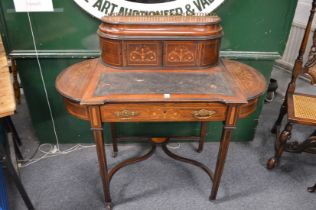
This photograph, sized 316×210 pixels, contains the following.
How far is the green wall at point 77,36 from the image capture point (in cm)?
193

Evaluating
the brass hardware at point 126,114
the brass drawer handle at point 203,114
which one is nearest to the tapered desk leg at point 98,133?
the brass hardware at point 126,114

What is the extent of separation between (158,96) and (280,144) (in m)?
1.26

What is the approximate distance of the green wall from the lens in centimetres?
193

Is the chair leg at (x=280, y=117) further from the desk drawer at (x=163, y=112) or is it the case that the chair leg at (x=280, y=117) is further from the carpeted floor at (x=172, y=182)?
the desk drawer at (x=163, y=112)

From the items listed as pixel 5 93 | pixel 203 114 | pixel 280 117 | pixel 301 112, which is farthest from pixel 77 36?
pixel 280 117

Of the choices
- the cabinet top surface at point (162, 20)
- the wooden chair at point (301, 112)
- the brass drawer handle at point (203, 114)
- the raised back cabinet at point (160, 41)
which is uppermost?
the cabinet top surface at point (162, 20)

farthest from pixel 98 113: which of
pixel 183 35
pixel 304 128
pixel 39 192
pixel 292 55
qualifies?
pixel 292 55

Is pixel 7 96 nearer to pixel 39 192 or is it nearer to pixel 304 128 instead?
pixel 39 192

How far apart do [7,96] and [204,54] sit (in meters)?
1.13

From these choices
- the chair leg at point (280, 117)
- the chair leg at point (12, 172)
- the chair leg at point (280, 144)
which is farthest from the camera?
the chair leg at point (280, 117)

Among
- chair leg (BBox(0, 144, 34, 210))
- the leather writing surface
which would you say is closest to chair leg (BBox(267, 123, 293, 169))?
the leather writing surface

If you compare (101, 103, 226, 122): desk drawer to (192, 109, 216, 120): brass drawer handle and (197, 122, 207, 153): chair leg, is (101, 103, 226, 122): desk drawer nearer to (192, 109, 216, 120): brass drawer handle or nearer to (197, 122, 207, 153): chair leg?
Result: (192, 109, 216, 120): brass drawer handle

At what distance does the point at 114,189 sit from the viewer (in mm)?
2086

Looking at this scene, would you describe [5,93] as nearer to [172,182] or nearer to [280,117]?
[172,182]
